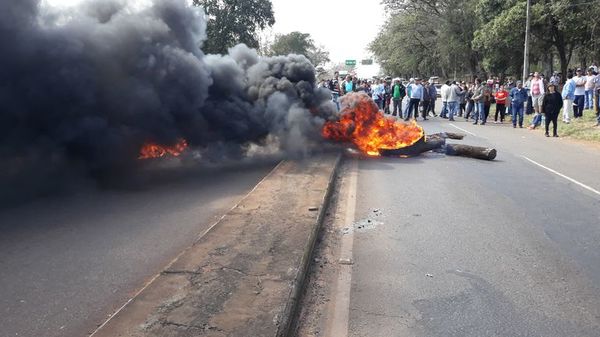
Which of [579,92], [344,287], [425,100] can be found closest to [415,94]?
[425,100]

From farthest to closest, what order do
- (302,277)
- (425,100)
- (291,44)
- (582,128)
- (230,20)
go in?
(291,44)
(230,20)
(425,100)
(582,128)
(302,277)

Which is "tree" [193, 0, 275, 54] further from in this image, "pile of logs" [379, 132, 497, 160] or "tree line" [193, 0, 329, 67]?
"pile of logs" [379, 132, 497, 160]

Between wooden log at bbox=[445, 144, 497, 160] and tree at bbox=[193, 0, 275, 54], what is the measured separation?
28.8 m

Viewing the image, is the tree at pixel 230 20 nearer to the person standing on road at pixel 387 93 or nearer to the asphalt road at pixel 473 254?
the person standing on road at pixel 387 93

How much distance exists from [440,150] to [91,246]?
346 inches

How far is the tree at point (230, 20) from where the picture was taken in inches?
1491

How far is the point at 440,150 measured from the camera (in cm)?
1187

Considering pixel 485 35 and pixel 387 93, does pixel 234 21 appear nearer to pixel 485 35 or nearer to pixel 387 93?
pixel 485 35

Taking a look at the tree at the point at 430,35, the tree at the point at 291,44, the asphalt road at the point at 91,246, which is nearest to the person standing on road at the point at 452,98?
the asphalt road at the point at 91,246

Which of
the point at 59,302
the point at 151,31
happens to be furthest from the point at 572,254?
the point at 151,31

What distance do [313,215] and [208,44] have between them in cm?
3419

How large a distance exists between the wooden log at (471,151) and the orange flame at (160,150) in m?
5.98

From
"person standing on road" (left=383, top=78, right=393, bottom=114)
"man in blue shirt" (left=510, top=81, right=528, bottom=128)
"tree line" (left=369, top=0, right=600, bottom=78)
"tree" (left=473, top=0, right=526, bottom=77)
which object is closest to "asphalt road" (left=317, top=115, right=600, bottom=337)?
"man in blue shirt" (left=510, top=81, right=528, bottom=128)

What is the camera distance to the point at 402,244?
17.2 feet
